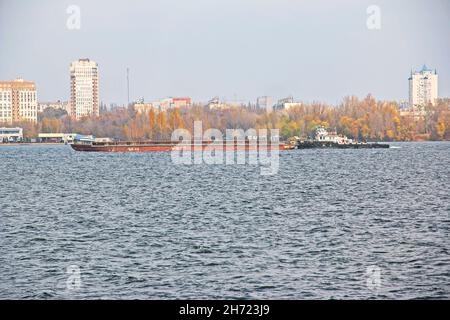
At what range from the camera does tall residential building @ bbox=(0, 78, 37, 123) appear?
7446 inches

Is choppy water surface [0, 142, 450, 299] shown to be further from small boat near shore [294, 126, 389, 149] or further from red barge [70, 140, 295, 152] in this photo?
small boat near shore [294, 126, 389, 149]

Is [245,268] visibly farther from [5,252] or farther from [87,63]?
[87,63]

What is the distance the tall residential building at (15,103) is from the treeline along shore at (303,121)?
28218 mm

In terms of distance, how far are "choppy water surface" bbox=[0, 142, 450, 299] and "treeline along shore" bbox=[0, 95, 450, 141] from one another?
9342 cm

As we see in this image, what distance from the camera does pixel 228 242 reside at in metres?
25.9

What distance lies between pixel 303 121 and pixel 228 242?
11878 centimetres

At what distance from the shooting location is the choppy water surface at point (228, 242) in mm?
19469

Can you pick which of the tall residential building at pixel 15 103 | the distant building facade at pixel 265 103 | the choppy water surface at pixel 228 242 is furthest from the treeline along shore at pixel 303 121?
the choppy water surface at pixel 228 242

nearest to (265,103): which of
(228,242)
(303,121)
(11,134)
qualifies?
(303,121)

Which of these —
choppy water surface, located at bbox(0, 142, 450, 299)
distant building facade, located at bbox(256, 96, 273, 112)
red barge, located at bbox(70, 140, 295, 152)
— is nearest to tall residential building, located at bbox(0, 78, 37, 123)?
distant building facade, located at bbox(256, 96, 273, 112)

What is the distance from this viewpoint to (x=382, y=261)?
881 inches

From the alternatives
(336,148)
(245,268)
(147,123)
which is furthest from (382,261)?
(147,123)

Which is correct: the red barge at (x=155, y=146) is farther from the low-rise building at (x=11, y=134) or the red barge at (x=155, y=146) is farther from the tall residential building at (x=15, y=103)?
the tall residential building at (x=15, y=103)
